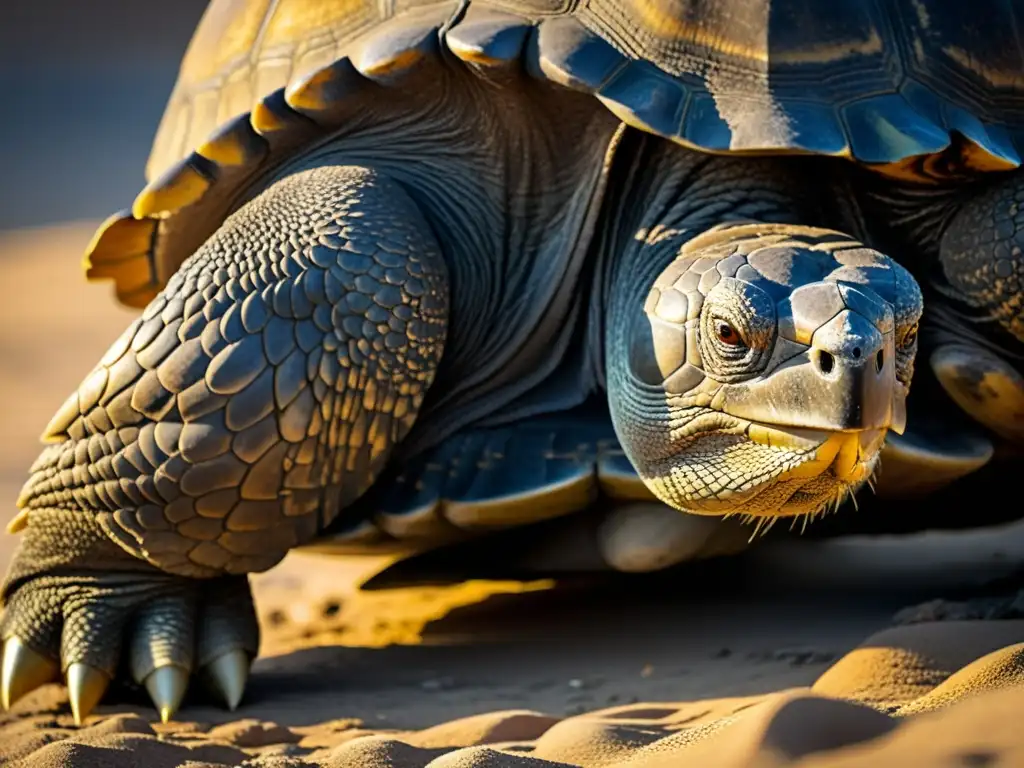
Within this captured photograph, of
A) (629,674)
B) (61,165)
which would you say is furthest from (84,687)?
(61,165)

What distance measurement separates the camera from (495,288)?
4.23 m

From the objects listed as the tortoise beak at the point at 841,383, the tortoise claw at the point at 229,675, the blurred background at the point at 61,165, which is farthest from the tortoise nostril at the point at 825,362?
the blurred background at the point at 61,165

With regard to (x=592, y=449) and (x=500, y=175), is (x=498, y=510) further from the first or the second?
(x=500, y=175)

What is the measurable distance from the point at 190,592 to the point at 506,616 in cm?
107

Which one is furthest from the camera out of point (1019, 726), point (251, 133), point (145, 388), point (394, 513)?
point (251, 133)

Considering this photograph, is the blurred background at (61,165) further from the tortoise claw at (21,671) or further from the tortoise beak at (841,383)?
the tortoise beak at (841,383)

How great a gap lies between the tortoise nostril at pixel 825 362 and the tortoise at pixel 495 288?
0.43 metres

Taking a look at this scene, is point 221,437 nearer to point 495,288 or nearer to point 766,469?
point 495,288

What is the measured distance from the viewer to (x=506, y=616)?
468cm

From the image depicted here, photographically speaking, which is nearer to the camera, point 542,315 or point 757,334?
point 757,334

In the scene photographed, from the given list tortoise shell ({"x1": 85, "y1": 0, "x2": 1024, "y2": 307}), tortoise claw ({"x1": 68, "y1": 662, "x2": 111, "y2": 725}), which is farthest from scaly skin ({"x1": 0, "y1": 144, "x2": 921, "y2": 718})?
tortoise shell ({"x1": 85, "y1": 0, "x2": 1024, "y2": 307})

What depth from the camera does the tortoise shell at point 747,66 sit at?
3676mm

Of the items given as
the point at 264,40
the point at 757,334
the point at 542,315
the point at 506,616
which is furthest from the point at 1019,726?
the point at 264,40

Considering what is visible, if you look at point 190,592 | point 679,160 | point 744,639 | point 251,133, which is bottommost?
point 744,639
